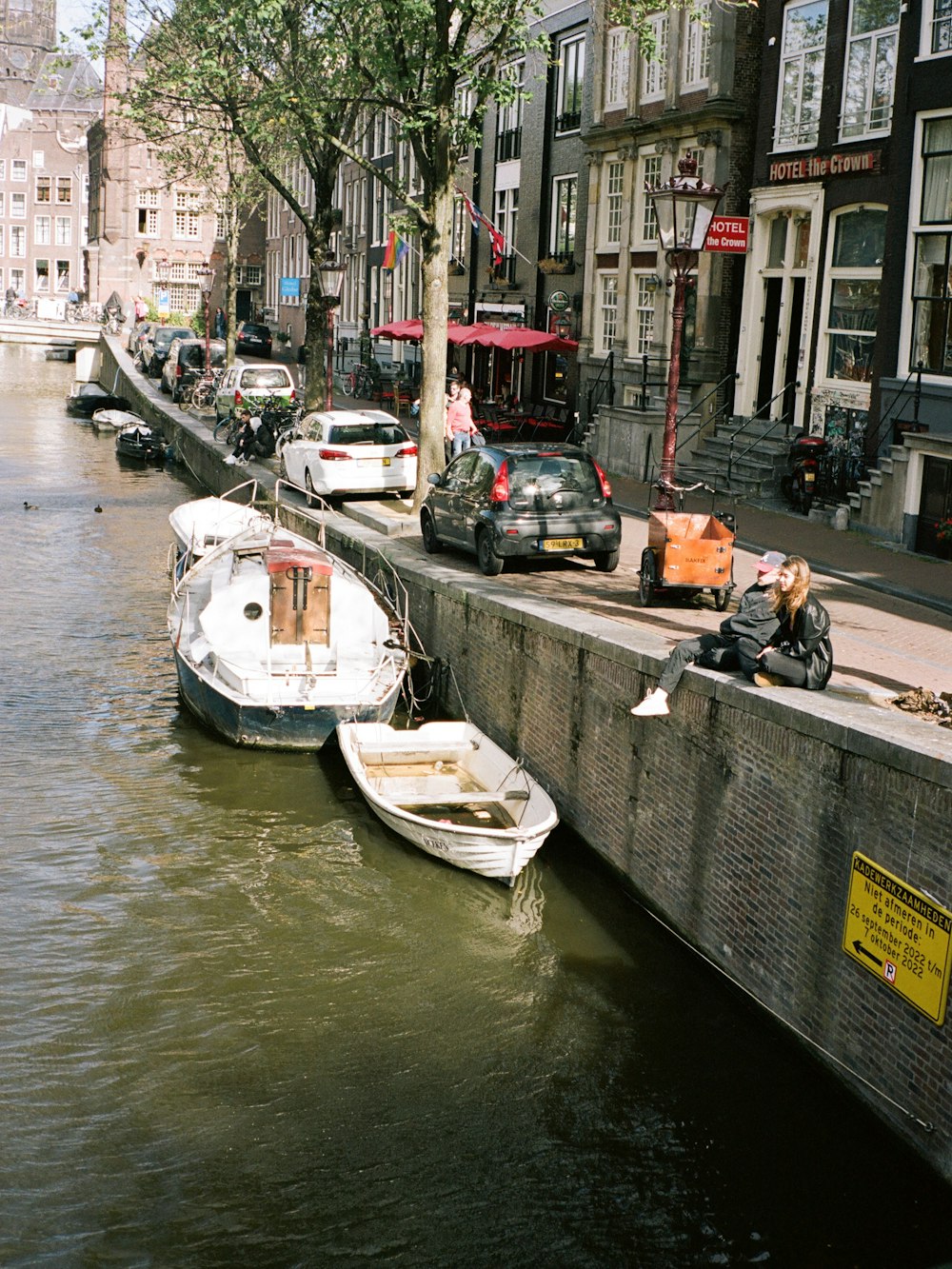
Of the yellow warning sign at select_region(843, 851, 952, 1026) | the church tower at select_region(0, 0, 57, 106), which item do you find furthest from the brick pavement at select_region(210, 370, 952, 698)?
the church tower at select_region(0, 0, 57, 106)

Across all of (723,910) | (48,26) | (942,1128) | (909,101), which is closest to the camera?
(942,1128)

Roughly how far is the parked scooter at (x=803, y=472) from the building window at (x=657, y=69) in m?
10.8

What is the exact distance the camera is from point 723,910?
10133 mm

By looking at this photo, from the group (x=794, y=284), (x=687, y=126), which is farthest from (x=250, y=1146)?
(x=687, y=126)

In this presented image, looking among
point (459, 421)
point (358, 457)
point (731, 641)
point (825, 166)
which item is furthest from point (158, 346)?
point (731, 641)

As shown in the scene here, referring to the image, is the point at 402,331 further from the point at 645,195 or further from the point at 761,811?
the point at 761,811

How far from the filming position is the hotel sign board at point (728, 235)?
22.5 meters

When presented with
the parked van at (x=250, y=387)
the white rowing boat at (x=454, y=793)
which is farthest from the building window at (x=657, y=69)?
the white rowing boat at (x=454, y=793)

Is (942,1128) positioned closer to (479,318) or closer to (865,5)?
(865,5)

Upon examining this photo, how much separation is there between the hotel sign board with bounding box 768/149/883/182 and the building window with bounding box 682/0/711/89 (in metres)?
Answer: 3.83

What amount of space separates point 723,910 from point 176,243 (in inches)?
3722

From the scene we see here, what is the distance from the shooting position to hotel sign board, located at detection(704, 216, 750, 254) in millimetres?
22547

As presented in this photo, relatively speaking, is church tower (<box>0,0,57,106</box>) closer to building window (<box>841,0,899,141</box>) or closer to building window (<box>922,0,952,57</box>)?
building window (<box>841,0,899,141</box>)

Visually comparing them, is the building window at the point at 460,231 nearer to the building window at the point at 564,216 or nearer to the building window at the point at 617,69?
the building window at the point at 564,216
